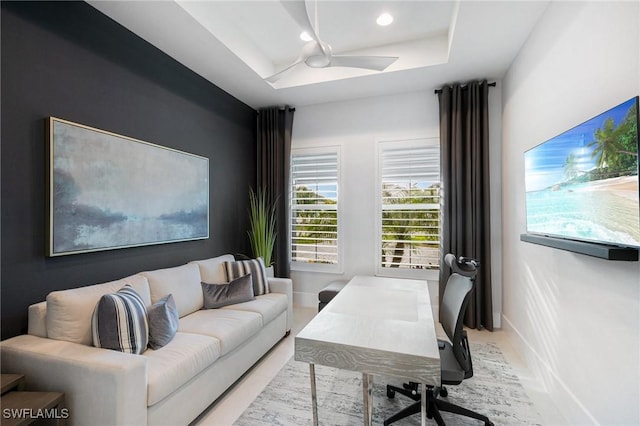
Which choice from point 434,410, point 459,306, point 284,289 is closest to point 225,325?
point 284,289

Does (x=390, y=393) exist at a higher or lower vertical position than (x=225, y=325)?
lower

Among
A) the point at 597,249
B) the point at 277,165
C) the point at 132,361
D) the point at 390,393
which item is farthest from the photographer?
the point at 277,165

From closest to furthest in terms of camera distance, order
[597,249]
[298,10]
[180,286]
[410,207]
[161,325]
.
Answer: [597,249]
[298,10]
[161,325]
[180,286]
[410,207]

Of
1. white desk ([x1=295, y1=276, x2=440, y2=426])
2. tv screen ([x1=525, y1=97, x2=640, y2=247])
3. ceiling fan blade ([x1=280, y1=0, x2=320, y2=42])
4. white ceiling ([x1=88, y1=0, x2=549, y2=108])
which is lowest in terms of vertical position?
white desk ([x1=295, y1=276, x2=440, y2=426])

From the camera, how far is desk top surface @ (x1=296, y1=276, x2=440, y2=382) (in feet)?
4.62

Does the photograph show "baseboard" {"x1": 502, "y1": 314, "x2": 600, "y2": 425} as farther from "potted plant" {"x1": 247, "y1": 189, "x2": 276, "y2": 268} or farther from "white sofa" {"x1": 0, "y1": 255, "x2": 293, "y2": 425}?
"potted plant" {"x1": 247, "y1": 189, "x2": 276, "y2": 268}

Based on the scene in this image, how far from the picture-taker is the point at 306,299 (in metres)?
4.40

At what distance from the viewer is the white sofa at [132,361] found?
1.50m

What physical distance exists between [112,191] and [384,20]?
293 cm

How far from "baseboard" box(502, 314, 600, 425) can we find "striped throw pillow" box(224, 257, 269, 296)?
258cm

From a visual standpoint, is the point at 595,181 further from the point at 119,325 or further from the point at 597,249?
the point at 119,325

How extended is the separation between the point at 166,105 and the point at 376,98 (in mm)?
2647

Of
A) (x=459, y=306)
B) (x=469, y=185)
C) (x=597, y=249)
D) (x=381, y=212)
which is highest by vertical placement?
(x=469, y=185)

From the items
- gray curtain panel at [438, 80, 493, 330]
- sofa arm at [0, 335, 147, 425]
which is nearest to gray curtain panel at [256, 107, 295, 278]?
gray curtain panel at [438, 80, 493, 330]
